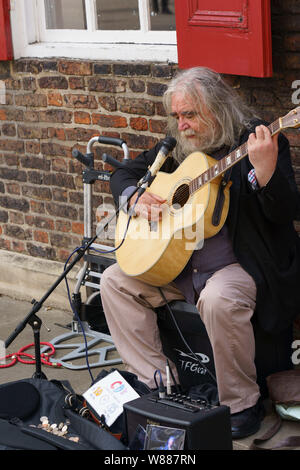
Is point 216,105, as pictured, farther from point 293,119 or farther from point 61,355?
point 61,355

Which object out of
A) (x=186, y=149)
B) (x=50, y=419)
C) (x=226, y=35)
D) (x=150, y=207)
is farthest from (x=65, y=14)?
(x=50, y=419)

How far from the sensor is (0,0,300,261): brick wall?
4121 millimetres

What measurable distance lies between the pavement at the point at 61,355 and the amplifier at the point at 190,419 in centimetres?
51

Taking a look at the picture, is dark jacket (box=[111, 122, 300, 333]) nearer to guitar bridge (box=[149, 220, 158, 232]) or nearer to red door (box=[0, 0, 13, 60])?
guitar bridge (box=[149, 220, 158, 232])

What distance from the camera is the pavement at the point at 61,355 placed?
3.85m

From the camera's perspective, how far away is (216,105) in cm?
342

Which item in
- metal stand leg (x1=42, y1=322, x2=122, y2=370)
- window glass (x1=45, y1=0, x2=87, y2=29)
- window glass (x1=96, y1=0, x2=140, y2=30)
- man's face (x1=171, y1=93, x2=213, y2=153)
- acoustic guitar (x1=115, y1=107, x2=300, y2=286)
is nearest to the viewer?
acoustic guitar (x1=115, y1=107, x2=300, y2=286)

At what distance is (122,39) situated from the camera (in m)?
4.36

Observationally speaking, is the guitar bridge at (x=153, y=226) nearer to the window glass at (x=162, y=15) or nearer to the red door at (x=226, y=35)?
the red door at (x=226, y=35)

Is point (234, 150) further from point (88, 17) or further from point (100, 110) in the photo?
point (88, 17)

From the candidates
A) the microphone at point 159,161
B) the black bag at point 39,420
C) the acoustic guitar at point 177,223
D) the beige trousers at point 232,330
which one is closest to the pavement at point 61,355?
the beige trousers at point 232,330

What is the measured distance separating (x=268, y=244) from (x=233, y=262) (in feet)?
0.60

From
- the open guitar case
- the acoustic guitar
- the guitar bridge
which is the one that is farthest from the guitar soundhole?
the open guitar case

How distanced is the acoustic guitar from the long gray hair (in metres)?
0.13
